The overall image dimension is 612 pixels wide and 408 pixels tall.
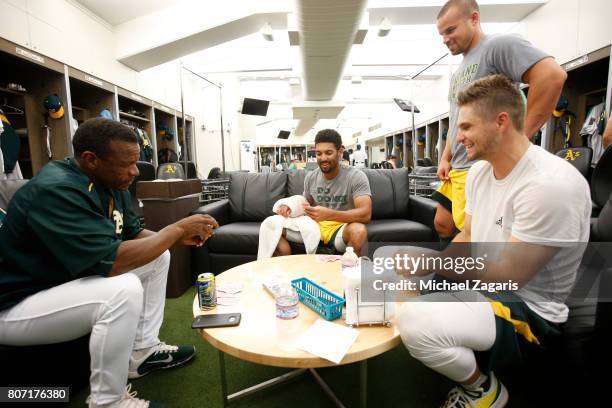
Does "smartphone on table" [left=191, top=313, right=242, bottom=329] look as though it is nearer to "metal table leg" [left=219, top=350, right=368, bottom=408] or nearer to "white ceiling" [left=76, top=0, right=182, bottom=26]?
"metal table leg" [left=219, top=350, right=368, bottom=408]

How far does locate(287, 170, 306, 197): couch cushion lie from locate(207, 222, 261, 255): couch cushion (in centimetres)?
65

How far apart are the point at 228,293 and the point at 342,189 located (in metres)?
1.37

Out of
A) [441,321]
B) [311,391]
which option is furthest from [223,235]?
[441,321]

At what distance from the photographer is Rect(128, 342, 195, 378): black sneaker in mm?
1441

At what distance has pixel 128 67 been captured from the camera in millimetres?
4922

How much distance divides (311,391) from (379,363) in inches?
15.9

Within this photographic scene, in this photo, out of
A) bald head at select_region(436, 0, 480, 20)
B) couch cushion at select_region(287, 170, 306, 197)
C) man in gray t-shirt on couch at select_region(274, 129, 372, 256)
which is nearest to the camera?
bald head at select_region(436, 0, 480, 20)

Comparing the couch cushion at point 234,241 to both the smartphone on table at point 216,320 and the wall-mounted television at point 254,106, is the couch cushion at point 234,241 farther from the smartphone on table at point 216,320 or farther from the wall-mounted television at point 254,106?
the wall-mounted television at point 254,106

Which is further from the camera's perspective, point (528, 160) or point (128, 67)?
point (128, 67)

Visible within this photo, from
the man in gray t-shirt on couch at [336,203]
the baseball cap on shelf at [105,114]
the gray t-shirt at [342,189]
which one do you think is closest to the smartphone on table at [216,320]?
the man in gray t-shirt on couch at [336,203]

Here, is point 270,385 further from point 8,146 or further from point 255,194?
point 8,146

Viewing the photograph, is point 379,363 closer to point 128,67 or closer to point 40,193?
point 40,193

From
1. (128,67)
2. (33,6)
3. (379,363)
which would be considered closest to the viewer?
(379,363)

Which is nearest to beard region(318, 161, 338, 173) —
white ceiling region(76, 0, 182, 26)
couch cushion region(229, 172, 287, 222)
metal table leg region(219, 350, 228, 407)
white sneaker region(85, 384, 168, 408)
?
couch cushion region(229, 172, 287, 222)
